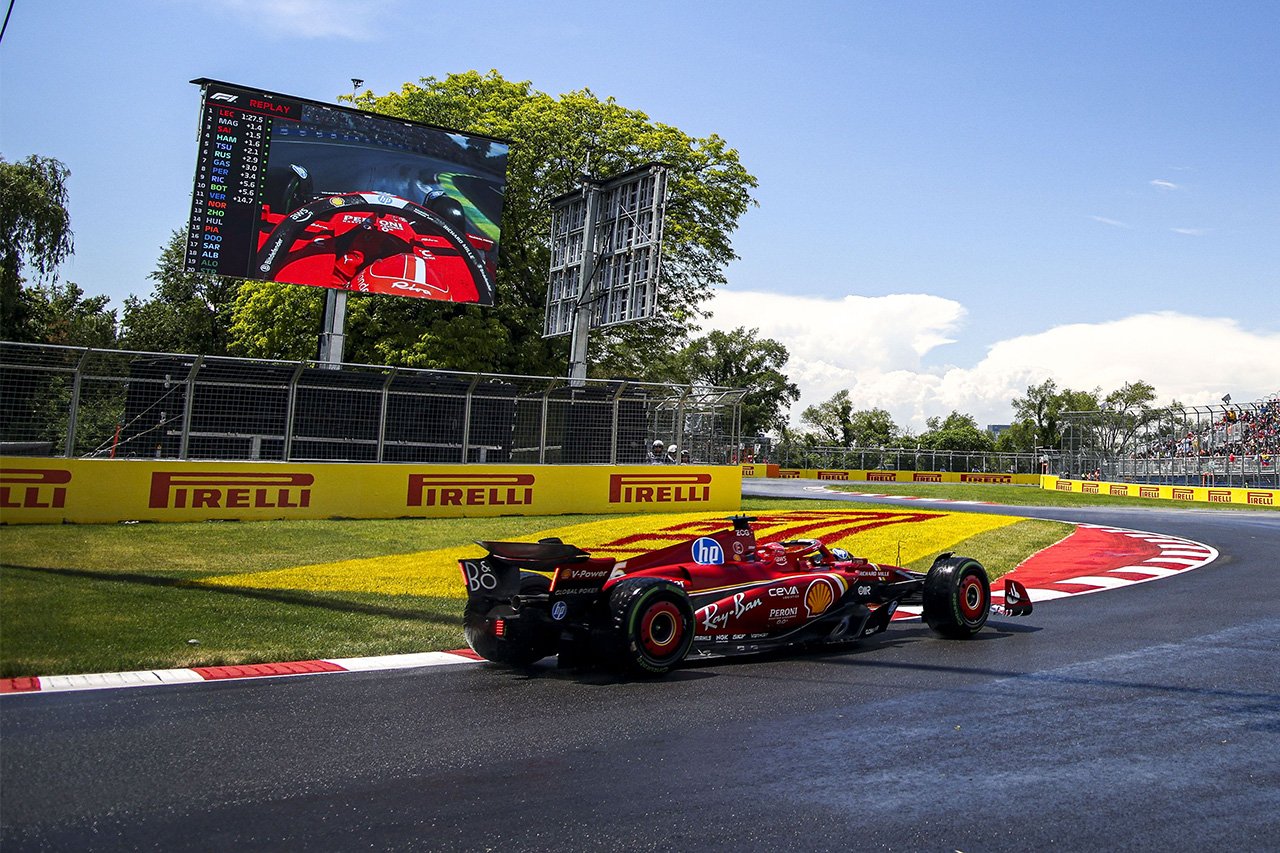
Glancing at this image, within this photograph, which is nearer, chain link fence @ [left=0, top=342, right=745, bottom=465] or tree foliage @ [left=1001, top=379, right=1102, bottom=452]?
chain link fence @ [left=0, top=342, right=745, bottom=465]

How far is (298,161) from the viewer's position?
65.4 ft

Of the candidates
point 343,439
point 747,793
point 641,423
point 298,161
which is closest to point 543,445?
point 641,423

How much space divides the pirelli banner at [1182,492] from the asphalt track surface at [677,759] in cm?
3247

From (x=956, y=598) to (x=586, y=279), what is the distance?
1662 cm

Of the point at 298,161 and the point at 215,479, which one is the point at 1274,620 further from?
the point at 298,161

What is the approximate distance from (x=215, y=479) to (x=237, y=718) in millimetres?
11312

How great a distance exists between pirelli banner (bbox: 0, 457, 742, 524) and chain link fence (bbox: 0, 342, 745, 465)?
29cm

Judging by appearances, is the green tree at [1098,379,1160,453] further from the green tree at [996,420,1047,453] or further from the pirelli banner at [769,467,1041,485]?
the green tree at [996,420,1047,453]

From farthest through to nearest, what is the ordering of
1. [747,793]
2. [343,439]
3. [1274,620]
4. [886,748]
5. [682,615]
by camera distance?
[343,439] → [1274,620] → [682,615] → [886,748] → [747,793]

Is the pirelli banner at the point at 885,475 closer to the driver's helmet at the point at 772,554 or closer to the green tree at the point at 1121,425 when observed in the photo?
the green tree at the point at 1121,425

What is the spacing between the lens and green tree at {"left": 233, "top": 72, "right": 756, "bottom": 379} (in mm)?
28156

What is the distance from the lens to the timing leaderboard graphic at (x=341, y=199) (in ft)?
63.0

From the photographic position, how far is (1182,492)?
3791 centimetres

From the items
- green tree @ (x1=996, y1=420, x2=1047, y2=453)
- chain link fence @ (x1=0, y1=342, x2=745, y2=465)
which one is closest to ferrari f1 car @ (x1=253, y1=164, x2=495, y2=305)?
chain link fence @ (x1=0, y1=342, x2=745, y2=465)
